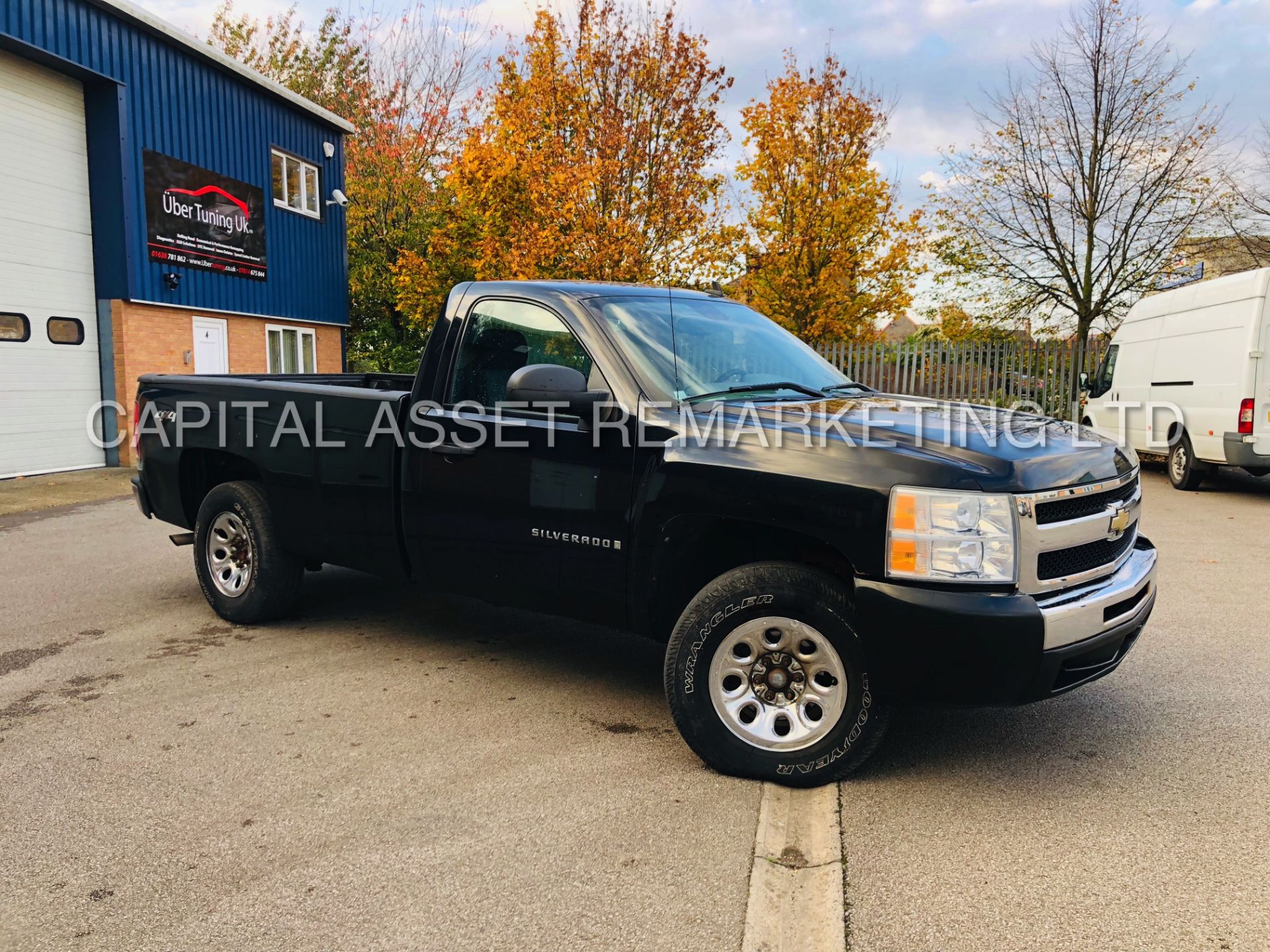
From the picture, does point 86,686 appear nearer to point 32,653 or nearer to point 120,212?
point 32,653

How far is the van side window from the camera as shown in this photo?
14984 millimetres

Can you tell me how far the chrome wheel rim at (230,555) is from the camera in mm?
5508

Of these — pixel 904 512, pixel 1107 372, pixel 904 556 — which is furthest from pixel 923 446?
pixel 1107 372

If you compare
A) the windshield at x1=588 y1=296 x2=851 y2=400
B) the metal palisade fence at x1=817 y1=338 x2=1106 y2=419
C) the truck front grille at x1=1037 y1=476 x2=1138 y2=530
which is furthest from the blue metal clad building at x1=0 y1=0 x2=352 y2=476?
the truck front grille at x1=1037 y1=476 x2=1138 y2=530

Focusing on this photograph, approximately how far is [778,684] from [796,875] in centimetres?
75

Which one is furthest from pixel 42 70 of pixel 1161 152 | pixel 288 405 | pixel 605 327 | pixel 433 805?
pixel 1161 152

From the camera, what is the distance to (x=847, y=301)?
22438 millimetres

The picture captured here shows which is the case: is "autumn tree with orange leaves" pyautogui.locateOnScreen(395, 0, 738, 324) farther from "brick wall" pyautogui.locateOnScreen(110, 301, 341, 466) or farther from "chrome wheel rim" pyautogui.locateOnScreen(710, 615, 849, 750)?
"chrome wheel rim" pyautogui.locateOnScreen(710, 615, 849, 750)

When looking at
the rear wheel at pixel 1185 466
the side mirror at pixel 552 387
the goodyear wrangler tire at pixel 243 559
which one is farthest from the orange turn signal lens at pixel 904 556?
the rear wheel at pixel 1185 466

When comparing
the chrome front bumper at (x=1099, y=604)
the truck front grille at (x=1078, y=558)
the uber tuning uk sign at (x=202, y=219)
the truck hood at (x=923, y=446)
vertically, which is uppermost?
the uber tuning uk sign at (x=202, y=219)

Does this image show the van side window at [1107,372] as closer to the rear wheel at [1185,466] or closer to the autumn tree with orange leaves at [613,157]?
the rear wheel at [1185,466]

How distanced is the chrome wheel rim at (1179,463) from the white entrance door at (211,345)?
50.1 feet

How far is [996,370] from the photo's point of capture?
1975 centimetres

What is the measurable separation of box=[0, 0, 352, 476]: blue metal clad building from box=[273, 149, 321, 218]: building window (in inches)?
8.0
